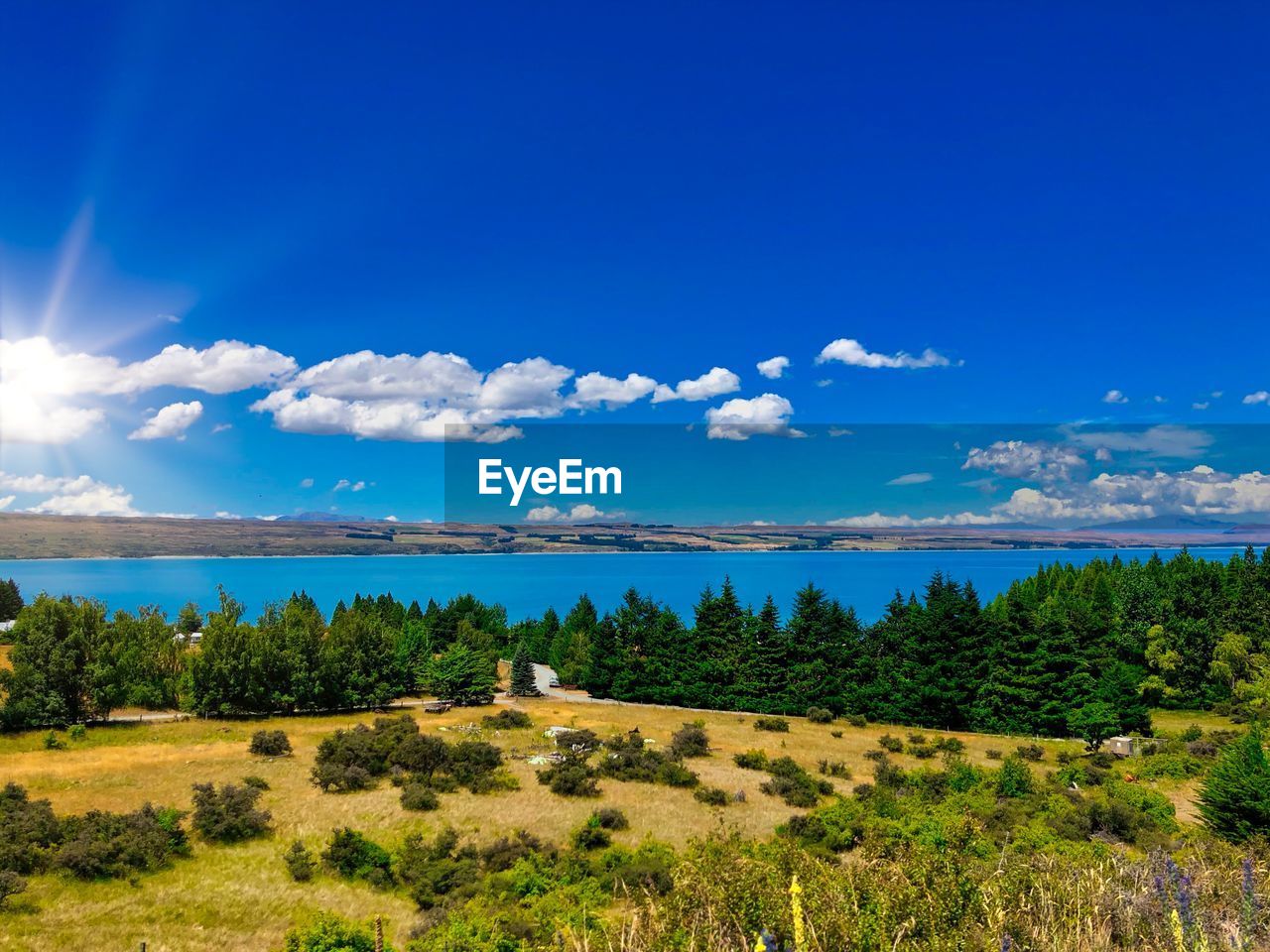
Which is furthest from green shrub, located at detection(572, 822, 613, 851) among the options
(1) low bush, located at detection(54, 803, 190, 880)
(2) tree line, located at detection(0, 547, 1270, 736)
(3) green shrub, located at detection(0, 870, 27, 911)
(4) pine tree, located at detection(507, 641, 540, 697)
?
(4) pine tree, located at detection(507, 641, 540, 697)

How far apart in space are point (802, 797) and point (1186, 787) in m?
14.7

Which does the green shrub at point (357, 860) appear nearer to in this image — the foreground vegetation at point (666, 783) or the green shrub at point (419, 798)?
the foreground vegetation at point (666, 783)

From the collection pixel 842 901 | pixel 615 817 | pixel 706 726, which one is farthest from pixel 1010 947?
pixel 706 726

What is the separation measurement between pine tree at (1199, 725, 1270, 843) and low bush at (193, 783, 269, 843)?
81.5ft

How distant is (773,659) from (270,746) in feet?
98.6

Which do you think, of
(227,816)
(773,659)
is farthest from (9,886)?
(773,659)

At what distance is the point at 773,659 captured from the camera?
161 feet

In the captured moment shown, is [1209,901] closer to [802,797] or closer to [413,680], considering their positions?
[802,797]

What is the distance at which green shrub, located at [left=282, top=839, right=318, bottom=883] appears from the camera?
18.3 metres

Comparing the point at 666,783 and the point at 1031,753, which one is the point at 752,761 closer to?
the point at 666,783

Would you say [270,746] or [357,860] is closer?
[357,860]

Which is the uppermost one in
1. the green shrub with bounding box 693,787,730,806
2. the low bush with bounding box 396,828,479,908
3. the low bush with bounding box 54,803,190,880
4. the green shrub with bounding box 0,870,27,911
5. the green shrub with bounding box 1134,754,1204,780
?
the green shrub with bounding box 0,870,27,911

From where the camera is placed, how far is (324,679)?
149 feet

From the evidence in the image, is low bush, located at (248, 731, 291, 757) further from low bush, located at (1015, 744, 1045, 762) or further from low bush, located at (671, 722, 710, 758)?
low bush, located at (1015, 744, 1045, 762)
